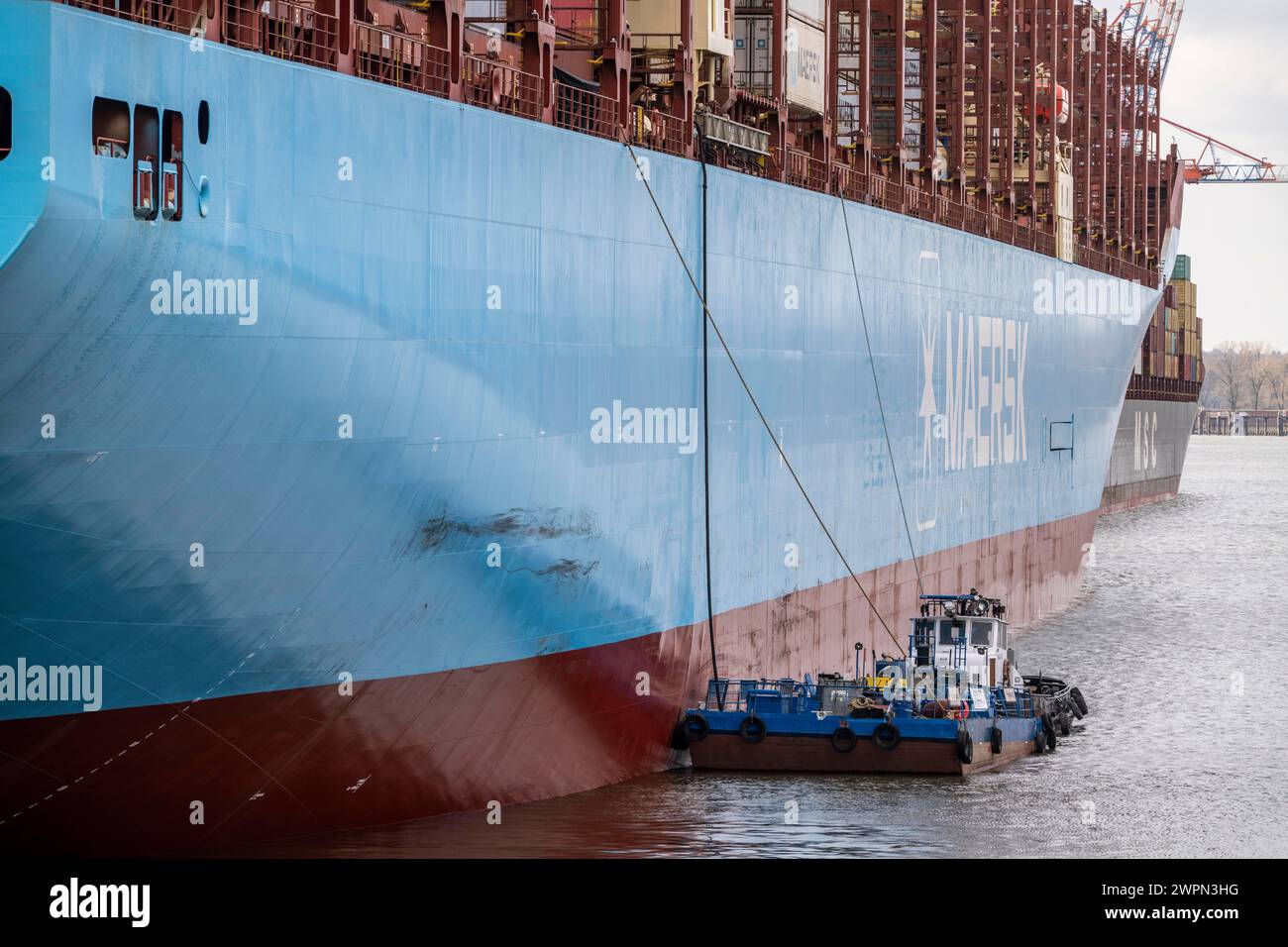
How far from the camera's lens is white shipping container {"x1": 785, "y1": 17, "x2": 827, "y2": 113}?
1182 inches

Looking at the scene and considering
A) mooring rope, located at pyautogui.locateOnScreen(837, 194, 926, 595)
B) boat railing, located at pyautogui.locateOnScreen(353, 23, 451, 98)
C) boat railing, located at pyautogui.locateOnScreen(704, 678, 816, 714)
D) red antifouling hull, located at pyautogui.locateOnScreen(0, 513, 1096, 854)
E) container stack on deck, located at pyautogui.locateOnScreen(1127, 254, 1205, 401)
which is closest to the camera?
red antifouling hull, located at pyautogui.locateOnScreen(0, 513, 1096, 854)

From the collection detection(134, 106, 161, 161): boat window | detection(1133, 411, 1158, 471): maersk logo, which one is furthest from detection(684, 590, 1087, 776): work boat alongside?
detection(1133, 411, 1158, 471): maersk logo

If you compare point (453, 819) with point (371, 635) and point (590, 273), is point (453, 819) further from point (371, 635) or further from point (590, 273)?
point (590, 273)

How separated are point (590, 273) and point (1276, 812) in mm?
11152

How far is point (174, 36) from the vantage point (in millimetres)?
14516

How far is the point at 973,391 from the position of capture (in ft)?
121

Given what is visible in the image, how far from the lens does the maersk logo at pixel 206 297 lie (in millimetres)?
14180

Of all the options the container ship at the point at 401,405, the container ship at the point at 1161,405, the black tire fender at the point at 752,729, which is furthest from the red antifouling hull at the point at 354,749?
the container ship at the point at 1161,405

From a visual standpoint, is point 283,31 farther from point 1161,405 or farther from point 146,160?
point 1161,405

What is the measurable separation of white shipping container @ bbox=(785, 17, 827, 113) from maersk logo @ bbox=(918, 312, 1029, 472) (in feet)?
17.5

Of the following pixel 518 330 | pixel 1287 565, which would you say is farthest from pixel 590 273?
pixel 1287 565

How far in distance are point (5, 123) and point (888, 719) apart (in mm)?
13705

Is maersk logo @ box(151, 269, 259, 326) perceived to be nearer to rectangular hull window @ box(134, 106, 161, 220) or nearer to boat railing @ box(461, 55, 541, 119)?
rectangular hull window @ box(134, 106, 161, 220)

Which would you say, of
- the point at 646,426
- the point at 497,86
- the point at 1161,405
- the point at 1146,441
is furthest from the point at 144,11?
the point at 1161,405
